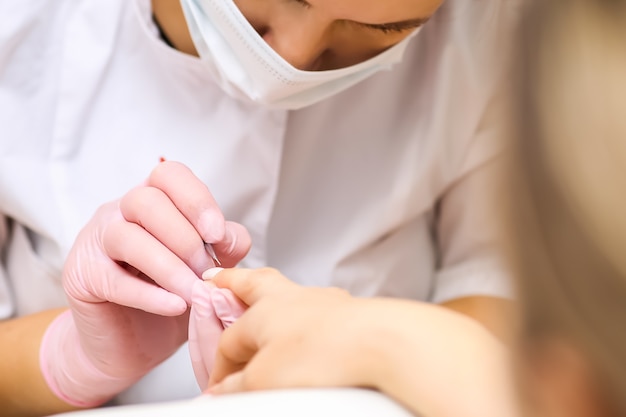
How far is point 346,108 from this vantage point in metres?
0.98

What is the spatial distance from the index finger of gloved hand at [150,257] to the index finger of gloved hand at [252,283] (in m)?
0.07

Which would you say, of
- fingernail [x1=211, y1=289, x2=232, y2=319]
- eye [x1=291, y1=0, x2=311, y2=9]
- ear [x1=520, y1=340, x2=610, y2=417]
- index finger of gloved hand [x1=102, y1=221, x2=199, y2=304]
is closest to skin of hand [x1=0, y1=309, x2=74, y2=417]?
index finger of gloved hand [x1=102, y1=221, x2=199, y2=304]

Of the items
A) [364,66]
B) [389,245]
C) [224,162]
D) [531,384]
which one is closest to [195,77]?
[224,162]

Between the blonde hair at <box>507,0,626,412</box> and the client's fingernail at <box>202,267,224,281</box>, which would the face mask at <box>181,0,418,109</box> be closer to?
the client's fingernail at <box>202,267,224,281</box>

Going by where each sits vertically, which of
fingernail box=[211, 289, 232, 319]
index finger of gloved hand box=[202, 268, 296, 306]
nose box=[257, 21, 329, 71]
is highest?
nose box=[257, 21, 329, 71]

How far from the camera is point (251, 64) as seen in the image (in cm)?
80

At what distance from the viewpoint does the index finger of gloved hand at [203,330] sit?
676 mm

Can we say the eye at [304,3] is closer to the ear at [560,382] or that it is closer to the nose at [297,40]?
the nose at [297,40]

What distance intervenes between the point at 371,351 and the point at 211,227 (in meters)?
0.26

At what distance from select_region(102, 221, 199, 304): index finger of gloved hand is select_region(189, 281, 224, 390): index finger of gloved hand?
0.03m

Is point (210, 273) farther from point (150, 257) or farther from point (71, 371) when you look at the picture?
point (71, 371)

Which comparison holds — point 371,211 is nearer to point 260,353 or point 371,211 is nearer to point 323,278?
point 323,278

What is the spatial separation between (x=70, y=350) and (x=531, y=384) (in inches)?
25.8

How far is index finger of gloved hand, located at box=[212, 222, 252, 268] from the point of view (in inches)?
30.2
